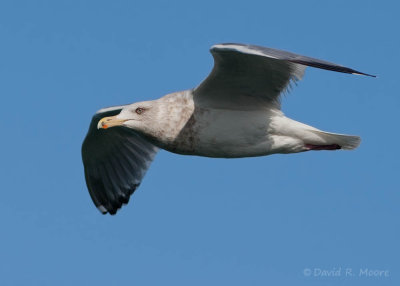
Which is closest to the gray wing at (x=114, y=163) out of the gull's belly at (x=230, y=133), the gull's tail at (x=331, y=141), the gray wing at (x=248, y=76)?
the gull's belly at (x=230, y=133)

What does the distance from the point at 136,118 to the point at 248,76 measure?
1.67 meters

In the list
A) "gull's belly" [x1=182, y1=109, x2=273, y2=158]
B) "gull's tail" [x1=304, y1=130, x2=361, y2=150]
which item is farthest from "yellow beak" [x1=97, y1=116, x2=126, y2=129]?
"gull's tail" [x1=304, y1=130, x2=361, y2=150]

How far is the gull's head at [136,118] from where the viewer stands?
1131cm

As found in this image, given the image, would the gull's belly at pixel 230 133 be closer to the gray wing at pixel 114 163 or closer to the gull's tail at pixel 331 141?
the gull's tail at pixel 331 141

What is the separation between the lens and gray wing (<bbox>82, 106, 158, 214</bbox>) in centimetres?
1338

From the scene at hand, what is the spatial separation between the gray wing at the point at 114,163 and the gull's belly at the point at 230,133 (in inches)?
90.4

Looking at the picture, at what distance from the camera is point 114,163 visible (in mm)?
13633

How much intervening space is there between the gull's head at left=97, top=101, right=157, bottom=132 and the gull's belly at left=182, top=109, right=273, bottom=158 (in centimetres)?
65

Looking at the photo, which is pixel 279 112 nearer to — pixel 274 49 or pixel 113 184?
pixel 274 49

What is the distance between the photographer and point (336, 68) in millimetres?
9727

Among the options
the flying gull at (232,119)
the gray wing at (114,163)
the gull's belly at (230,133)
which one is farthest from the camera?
the gray wing at (114,163)

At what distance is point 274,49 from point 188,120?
1571 mm

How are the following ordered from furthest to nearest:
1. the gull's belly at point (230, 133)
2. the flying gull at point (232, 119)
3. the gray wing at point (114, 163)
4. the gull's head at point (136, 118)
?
the gray wing at point (114, 163)
the gull's head at point (136, 118)
the gull's belly at point (230, 133)
the flying gull at point (232, 119)

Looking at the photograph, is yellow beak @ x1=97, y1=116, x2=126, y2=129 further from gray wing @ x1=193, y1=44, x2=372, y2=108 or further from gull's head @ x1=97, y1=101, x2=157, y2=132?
gray wing @ x1=193, y1=44, x2=372, y2=108
